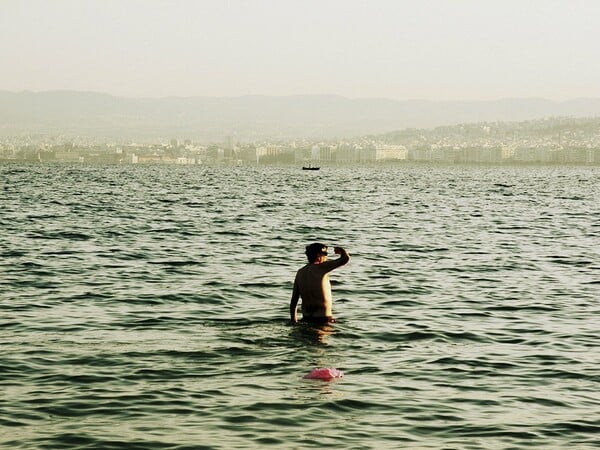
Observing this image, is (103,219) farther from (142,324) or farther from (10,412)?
(10,412)

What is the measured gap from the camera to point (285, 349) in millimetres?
18391

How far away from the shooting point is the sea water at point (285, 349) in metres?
13.4

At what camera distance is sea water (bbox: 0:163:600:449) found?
13422mm

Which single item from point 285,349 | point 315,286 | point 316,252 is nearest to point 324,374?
point 285,349

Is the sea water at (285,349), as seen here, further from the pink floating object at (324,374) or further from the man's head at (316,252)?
the man's head at (316,252)

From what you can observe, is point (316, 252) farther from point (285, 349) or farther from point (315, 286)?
point (285, 349)

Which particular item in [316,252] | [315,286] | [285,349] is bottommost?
[285,349]

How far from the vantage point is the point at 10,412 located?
13.9m

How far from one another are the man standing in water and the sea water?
1.59 ft

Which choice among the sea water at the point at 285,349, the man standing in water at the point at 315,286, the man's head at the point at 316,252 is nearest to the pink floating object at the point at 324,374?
the sea water at the point at 285,349

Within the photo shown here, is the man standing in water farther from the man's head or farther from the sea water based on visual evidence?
the sea water

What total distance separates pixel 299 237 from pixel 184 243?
6248mm

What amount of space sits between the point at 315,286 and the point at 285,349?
210cm

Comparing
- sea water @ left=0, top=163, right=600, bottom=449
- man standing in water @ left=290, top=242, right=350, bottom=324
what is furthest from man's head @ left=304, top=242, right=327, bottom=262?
sea water @ left=0, top=163, right=600, bottom=449
